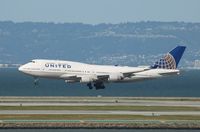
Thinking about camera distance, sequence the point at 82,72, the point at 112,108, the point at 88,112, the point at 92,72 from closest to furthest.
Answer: the point at 88,112, the point at 112,108, the point at 82,72, the point at 92,72

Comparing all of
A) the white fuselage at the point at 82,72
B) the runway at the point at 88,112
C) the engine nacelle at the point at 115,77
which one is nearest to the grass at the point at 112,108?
the runway at the point at 88,112

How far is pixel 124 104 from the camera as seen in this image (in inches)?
4181

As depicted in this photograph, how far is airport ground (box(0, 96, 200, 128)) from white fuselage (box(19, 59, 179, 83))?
20.5 metres

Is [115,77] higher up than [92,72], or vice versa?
[92,72]

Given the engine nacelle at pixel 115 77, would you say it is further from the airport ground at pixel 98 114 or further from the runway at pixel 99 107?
the airport ground at pixel 98 114

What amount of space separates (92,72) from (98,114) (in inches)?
1724

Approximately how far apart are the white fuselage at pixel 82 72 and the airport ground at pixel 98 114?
67.4 ft

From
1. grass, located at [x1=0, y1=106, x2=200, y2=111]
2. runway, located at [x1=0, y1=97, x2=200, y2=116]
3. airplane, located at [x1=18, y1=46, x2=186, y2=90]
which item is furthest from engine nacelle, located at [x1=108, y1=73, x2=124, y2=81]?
grass, located at [x1=0, y1=106, x2=200, y2=111]

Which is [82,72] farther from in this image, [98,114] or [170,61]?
[98,114]

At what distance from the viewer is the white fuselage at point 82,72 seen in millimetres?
131625

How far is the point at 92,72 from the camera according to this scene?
134 metres

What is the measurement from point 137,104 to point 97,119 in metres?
22.8

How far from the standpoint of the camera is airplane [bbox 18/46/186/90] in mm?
131750

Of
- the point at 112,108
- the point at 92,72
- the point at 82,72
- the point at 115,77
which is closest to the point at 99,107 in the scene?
the point at 112,108
